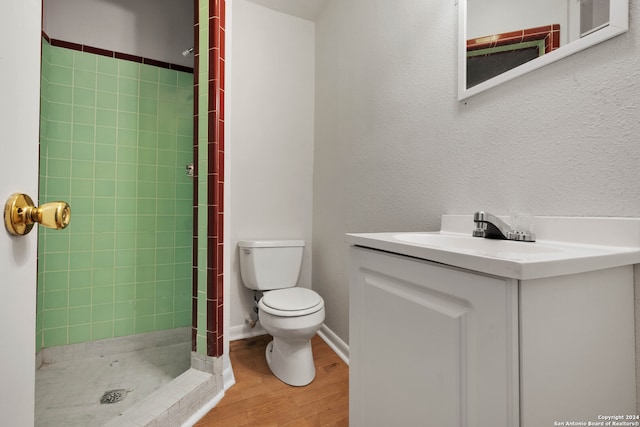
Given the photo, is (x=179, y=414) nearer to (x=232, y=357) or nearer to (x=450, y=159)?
(x=232, y=357)

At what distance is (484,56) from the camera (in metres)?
1.01

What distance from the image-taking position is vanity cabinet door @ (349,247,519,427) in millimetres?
486

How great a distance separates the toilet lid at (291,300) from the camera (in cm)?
145

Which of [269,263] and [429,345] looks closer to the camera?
[429,345]

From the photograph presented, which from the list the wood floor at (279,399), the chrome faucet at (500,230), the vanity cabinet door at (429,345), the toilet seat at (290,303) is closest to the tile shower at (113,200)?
the wood floor at (279,399)

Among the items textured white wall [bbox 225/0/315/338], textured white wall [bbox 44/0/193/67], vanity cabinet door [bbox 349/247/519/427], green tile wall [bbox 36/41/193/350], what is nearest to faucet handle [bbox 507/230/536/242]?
vanity cabinet door [bbox 349/247/519/427]

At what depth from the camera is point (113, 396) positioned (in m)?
1.32

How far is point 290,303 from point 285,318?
0.35 feet

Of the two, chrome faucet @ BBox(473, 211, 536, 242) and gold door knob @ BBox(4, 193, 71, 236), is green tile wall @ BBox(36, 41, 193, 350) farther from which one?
chrome faucet @ BBox(473, 211, 536, 242)

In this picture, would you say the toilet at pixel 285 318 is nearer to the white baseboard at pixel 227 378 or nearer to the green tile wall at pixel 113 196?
the white baseboard at pixel 227 378

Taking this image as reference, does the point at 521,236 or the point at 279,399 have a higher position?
the point at 521,236

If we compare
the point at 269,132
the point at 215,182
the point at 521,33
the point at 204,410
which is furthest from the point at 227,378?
the point at 521,33

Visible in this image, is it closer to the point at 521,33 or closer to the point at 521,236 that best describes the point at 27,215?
the point at 521,236

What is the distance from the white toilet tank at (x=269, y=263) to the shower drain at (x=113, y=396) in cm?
81
